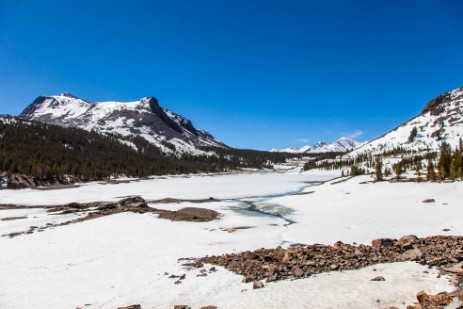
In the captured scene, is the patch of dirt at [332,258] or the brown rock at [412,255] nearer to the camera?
the patch of dirt at [332,258]

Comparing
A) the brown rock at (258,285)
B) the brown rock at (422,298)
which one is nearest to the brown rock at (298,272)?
the brown rock at (258,285)

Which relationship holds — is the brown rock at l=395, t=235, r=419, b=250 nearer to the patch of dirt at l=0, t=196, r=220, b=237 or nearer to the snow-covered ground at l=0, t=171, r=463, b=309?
the snow-covered ground at l=0, t=171, r=463, b=309

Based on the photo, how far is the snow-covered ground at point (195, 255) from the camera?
15.1 metres

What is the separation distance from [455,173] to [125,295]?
279 feet

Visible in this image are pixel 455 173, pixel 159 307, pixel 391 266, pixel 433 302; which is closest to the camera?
pixel 433 302

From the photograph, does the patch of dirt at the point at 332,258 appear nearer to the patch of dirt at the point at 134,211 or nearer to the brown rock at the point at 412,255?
the brown rock at the point at 412,255

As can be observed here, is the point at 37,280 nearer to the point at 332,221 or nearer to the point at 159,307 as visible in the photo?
the point at 159,307

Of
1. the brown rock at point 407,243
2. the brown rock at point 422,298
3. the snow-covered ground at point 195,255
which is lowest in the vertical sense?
the snow-covered ground at point 195,255

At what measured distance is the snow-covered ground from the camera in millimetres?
15141

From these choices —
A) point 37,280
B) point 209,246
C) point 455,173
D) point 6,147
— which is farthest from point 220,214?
point 6,147

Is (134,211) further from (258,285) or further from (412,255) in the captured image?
(412,255)

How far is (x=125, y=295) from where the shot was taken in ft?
58.8

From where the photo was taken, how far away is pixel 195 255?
2633 centimetres

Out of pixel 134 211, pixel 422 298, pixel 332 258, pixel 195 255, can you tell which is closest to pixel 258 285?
pixel 332 258
